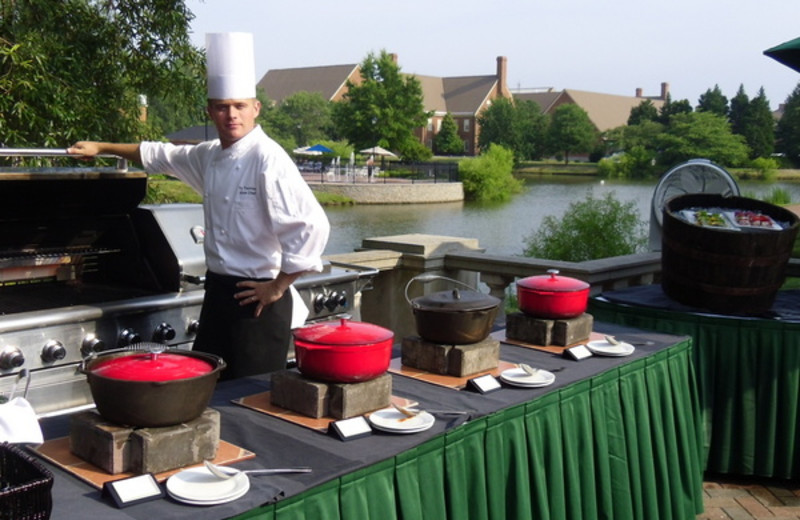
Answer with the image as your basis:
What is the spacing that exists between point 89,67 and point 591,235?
560 centimetres

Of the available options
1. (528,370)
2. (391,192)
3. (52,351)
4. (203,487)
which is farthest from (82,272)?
(391,192)

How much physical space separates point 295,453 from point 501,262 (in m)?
3.50

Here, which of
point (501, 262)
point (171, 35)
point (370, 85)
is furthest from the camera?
point (370, 85)

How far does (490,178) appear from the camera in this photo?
38469mm

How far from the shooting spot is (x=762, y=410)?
4035 mm

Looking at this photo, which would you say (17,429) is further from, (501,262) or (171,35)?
(171,35)

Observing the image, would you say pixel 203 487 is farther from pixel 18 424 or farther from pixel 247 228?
pixel 247 228

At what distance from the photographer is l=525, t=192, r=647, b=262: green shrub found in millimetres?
9562

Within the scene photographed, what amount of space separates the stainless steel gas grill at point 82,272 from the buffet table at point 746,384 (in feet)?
6.33

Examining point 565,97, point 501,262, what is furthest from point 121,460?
point 565,97

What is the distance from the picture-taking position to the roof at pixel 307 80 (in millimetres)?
90812

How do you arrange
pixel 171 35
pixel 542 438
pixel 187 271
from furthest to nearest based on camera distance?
pixel 171 35 < pixel 187 271 < pixel 542 438

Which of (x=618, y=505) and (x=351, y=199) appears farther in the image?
(x=351, y=199)

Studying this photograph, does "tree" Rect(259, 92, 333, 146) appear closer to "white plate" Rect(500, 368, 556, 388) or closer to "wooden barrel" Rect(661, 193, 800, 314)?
"wooden barrel" Rect(661, 193, 800, 314)
